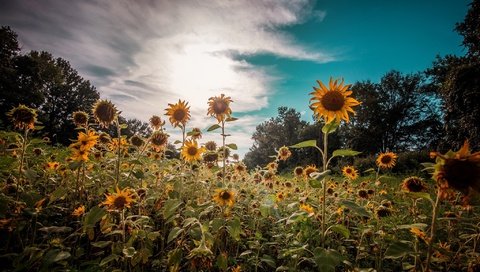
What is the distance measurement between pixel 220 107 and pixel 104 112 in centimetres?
143

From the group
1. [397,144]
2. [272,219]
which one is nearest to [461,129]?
[272,219]

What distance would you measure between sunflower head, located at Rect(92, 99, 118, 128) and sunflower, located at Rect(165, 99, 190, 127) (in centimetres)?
80

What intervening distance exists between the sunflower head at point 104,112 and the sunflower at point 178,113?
2.63 feet

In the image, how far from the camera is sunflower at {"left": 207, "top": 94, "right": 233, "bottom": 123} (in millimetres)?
3283

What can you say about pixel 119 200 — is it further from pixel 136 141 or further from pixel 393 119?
pixel 393 119

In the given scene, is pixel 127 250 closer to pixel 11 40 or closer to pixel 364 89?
pixel 11 40

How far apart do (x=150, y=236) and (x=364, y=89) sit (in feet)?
163

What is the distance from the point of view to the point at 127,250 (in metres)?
2.09

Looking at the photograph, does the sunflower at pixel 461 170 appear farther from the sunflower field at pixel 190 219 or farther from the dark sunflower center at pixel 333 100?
the dark sunflower center at pixel 333 100

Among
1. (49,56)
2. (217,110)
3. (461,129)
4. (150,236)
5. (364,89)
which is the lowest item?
(150,236)

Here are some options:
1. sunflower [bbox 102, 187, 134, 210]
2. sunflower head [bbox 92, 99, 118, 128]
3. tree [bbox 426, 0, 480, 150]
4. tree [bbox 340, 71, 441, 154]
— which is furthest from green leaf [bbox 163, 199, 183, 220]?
tree [bbox 340, 71, 441, 154]

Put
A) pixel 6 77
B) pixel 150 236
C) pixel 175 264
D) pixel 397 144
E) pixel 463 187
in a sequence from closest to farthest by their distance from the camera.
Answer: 1. pixel 463 187
2. pixel 175 264
3. pixel 150 236
4. pixel 6 77
5. pixel 397 144

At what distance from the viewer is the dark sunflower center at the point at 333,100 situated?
8.04 ft

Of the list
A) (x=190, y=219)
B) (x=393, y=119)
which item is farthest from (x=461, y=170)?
(x=393, y=119)
